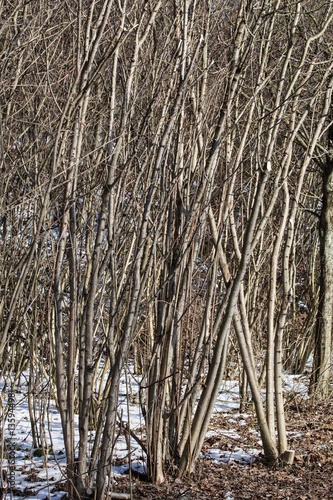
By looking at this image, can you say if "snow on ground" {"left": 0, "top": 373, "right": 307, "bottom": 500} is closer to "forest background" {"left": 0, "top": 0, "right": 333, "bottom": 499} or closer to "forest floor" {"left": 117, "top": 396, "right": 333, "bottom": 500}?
"forest floor" {"left": 117, "top": 396, "right": 333, "bottom": 500}

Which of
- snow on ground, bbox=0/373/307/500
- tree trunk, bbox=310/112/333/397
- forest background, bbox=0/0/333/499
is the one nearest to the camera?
forest background, bbox=0/0/333/499

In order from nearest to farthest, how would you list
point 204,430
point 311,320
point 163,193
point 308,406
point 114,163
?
point 114,163 → point 163,193 → point 204,430 → point 308,406 → point 311,320

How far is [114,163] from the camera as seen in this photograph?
7.95 feet

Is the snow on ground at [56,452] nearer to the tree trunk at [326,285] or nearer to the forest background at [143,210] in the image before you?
the forest background at [143,210]

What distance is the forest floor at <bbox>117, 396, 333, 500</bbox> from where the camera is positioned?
2.86 m

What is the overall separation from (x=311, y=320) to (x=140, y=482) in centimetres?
456

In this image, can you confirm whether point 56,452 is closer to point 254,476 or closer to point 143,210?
point 254,476

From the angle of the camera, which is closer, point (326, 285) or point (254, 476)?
point (254, 476)

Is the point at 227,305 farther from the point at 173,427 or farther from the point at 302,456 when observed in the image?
the point at 302,456

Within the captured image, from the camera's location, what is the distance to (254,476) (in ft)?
10.5

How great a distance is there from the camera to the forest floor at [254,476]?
286 centimetres

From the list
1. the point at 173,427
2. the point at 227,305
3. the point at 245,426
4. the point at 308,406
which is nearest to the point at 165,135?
the point at 227,305

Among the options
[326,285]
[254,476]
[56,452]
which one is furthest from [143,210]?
[326,285]

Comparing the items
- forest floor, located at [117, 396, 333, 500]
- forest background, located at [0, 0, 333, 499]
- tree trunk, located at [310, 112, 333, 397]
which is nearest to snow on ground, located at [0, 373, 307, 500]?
forest floor, located at [117, 396, 333, 500]
